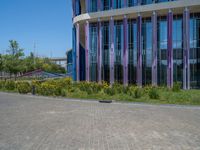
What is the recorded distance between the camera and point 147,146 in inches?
266

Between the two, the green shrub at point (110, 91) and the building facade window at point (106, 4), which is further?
the building facade window at point (106, 4)

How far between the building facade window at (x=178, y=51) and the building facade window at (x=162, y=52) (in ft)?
3.55

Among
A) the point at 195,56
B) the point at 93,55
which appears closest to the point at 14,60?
the point at 93,55

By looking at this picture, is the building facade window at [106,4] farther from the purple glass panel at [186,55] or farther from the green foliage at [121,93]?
the green foliage at [121,93]

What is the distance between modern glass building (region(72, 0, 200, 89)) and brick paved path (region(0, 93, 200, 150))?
18862 millimetres

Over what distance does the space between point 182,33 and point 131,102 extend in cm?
1770

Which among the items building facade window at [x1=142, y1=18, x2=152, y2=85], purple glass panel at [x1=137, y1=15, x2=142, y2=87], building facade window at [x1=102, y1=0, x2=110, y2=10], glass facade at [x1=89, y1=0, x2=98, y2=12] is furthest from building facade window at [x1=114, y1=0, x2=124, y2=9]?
building facade window at [x1=142, y1=18, x2=152, y2=85]

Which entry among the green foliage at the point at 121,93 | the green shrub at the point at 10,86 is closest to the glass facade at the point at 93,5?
the green foliage at the point at 121,93

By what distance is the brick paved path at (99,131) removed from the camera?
6865 millimetres

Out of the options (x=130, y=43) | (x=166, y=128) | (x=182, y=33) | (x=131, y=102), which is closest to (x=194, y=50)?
(x=182, y=33)

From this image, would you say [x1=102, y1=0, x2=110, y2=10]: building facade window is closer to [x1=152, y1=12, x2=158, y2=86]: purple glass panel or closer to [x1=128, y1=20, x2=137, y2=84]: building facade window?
[x1=128, y1=20, x2=137, y2=84]: building facade window

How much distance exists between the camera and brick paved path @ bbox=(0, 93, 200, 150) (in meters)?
6.86

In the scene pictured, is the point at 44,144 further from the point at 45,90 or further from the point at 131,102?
the point at 45,90

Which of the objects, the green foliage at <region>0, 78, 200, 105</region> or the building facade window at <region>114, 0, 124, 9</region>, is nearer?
the green foliage at <region>0, 78, 200, 105</region>
